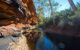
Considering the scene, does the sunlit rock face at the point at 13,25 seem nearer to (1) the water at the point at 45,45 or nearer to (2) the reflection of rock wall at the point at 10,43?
(2) the reflection of rock wall at the point at 10,43

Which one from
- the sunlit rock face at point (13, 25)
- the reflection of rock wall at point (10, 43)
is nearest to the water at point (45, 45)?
the sunlit rock face at point (13, 25)

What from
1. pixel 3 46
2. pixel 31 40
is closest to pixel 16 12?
pixel 31 40

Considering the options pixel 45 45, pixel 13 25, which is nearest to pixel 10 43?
pixel 13 25

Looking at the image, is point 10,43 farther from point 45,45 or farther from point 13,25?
point 45,45

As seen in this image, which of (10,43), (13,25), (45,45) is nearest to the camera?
(10,43)

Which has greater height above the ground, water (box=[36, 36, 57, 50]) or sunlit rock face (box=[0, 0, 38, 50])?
A: sunlit rock face (box=[0, 0, 38, 50])

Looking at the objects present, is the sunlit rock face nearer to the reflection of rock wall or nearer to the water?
the reflection of rock wall

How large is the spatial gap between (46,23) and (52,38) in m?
1.00

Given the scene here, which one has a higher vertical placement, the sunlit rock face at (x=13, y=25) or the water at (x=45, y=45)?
the sunlit rock face at (x=13, y=25)

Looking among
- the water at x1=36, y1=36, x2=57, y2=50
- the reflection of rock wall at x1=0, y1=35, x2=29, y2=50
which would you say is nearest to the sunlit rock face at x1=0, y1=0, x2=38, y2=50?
the reflection of rock wall at x1=0, y1=35, x2=29, y2=50

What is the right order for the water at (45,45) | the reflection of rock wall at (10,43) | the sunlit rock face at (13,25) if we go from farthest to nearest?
the water at (45,45) < the sunlit rock face at (13,25) < the reflection of rock wall at (10,43)

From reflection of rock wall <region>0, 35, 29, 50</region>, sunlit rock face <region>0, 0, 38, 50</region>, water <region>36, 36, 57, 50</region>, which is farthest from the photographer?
water <region>36, 36, 57, 50</region>

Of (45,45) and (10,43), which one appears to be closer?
(10,43)

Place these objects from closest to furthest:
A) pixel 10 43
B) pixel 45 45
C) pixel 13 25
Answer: pixel 10 43 → pixel 13 25 → pixel 45 45
